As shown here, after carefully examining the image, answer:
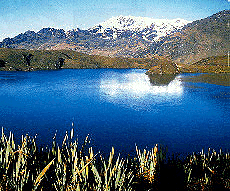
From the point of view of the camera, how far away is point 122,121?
3491 cm

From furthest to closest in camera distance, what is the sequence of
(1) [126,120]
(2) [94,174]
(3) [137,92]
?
(3) [137,92], (1) [126,120], (2) [94,174]

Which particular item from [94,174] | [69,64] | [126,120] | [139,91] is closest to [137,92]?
[139,91]

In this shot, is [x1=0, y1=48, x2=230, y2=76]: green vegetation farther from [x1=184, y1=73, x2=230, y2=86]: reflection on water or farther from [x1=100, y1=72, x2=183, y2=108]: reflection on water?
[x1=100, y1=72, x2=183, y2=108]: reflection on water

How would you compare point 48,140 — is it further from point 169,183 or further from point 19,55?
point 19,55

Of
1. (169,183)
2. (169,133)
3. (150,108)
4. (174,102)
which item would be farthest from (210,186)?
(174,102)

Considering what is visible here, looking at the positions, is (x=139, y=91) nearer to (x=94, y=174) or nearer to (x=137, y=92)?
(x=137, y=92)

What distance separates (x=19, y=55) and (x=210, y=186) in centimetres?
20127

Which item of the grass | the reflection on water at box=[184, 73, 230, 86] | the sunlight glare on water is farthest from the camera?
the reflection on water at box=[184, 73, 230, 86]

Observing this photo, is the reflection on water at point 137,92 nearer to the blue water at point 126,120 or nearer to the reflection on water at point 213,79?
the blue water at point 126,120

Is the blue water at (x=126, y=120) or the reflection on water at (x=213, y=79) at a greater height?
the reflection on water at (x=213, y=79)

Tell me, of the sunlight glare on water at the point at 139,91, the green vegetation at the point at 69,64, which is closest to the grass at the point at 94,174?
the sunlight glare on water at the point at 139,91

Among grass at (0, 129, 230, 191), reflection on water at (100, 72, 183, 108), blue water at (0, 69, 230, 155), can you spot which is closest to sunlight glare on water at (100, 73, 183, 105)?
reflection on water at (100, 72, 183, 108)

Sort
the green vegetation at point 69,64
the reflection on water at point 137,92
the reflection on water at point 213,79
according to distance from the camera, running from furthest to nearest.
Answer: the green vegetation at point 69,64 < the reflection on water at point 213,79 < the reflection on water at point 137,92

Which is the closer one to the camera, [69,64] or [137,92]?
[137,92]
